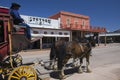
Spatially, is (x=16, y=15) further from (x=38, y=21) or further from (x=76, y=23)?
(x=76, y=23)

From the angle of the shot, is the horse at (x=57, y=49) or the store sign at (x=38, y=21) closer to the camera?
the horse at (x=57, y=49)

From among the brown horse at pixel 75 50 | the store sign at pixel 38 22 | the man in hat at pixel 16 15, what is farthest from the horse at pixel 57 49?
the store sign at pixel 38 22

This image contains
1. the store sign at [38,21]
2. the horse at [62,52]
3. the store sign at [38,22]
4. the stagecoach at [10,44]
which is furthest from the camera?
the store sign at [38,21]

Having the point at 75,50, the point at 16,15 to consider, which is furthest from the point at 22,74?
the point at 75,50

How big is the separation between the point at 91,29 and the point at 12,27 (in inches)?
1281

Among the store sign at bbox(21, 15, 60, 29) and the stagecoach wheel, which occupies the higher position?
the store sign at bbox(21, 15, 60, 29)

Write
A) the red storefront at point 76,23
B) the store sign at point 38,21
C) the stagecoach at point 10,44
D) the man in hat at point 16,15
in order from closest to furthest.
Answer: the stagecoach at point 10,44 < the man in hat at point 16,15 < the store sign at point 38,21 < the red storefront at point 76,23

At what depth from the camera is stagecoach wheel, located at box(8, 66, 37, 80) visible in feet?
19.1

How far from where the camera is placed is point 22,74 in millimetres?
6027

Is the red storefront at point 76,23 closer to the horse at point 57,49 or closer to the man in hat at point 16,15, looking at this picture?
the horse at point 57,49

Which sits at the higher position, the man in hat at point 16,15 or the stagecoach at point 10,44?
the man in hat at point 16,15

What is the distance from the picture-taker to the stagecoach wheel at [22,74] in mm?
5824

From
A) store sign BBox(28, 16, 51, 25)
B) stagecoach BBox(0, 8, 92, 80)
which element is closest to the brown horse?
stagecoach BBox(0, 8, 92, 80)

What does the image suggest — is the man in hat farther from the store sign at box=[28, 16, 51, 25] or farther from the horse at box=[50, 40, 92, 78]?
the store sign at box=[28, 16, 51, 25]
